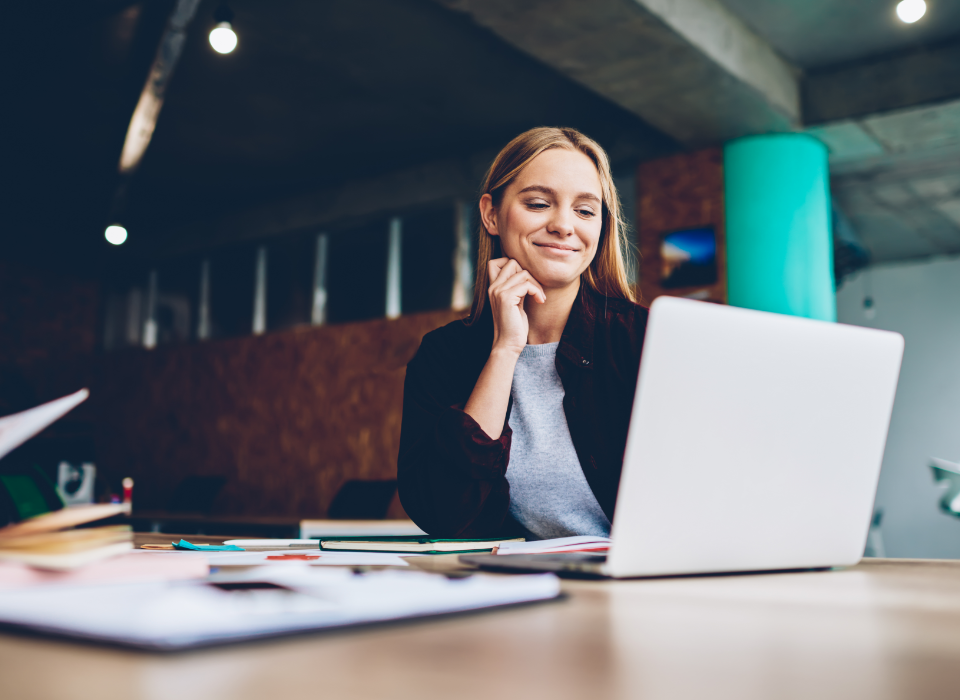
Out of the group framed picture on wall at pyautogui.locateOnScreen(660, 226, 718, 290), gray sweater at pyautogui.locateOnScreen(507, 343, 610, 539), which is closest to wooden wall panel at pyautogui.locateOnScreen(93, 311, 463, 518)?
framed picture on wall at pyautogui.locateOnScreen(660, 226, 718, 290)

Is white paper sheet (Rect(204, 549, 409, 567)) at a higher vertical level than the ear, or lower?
lower

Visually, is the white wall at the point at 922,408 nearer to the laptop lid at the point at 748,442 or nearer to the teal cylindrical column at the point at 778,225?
the teal cylindrical column at the point at 778,225

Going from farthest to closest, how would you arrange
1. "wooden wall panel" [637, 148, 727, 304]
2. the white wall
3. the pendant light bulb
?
1. the white wall
2. "wooden wall panel" [637, 148, 727, 304]
3. the pendant light bulb

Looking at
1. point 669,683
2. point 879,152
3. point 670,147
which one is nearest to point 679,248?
point 670,147

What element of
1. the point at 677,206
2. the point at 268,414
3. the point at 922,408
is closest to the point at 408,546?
the point at 677,206

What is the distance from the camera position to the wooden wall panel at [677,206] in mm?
5430

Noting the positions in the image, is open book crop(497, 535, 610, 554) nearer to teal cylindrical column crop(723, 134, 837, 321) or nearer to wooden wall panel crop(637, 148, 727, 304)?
teal cylindrical column crop(723, 134, 837, 321)

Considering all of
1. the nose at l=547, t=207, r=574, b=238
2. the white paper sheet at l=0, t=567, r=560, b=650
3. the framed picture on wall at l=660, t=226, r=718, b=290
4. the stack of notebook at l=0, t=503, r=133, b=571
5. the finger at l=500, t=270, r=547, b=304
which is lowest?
the white paper sheet at l=0, t=567, r=560, b=650

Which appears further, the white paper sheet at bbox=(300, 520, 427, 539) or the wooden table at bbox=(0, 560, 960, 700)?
the white paper sheet at bbox=(300, 520, 427, 539)

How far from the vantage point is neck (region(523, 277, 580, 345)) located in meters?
1.57

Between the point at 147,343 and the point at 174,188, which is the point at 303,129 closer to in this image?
the point at 174,188

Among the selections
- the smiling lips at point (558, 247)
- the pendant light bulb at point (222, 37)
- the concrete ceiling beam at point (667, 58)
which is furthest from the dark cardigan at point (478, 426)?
the pendant light bulb at point (222, 37)

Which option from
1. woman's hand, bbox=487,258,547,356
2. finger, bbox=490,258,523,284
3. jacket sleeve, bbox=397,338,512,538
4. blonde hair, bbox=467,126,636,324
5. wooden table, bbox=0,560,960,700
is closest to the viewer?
wooden table, bbox=0,560,960,700

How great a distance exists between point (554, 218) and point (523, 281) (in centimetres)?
15
